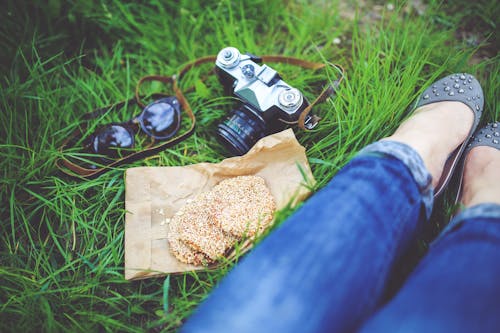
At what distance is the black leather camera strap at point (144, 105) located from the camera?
1493 mm

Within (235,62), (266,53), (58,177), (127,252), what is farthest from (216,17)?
(127,252)

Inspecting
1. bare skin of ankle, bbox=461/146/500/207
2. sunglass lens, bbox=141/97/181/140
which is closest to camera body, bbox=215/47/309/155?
sunglass lens, bbox=141/97/181/140

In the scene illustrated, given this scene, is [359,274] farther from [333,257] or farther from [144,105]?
[144,105]

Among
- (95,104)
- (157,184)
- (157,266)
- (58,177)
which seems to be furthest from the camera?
(95,104)

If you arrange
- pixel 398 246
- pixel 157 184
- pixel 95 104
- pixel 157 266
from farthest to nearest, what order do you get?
1. pixel 95 104
2. pixel 157 184
3. pixel 157 266
4. pixel 398 246

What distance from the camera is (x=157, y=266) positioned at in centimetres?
129

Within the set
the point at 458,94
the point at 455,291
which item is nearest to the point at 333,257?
the point at 455,291

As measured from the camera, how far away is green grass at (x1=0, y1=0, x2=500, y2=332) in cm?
132

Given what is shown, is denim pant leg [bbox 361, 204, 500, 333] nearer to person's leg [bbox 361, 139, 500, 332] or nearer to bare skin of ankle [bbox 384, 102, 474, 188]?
person's leg [bbox 361, 139, 500, 332]

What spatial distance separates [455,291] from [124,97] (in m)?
1.54

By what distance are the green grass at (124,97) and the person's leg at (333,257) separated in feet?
0.87

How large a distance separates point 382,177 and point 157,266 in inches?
32.4

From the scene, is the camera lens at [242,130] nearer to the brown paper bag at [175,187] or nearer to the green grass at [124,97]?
the brown paper bag at [175,187]

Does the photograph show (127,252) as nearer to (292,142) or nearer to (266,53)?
(292,142)
